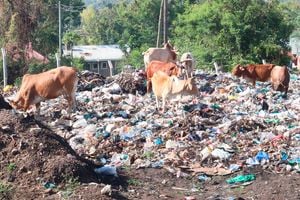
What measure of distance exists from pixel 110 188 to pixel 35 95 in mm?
5993

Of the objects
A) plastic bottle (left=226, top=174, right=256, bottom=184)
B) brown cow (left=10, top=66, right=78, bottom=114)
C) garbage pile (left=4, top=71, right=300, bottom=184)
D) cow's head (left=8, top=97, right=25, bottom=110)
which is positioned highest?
brown cow (left=10, top=66, right=78, bottom=114)

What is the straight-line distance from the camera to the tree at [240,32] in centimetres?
2912

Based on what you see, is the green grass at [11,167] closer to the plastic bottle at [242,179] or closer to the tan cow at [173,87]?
the plastic bottle at [242,179]

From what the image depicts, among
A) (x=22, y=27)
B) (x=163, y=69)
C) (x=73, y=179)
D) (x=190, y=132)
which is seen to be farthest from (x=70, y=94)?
(x=22, y=27)

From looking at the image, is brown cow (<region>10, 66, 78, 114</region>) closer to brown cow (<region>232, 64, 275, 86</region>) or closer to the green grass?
the green grass

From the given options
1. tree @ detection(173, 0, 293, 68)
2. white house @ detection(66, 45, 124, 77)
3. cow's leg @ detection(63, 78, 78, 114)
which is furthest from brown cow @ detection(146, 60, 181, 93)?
white house @ detection(66, 45, 124, 77)

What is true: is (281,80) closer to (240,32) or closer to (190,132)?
(190,132)

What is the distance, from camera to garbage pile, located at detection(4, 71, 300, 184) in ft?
31.7

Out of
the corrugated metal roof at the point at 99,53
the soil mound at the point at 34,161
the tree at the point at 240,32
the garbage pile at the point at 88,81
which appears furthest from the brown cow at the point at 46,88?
the corrugated metal roof at the point at 99,53

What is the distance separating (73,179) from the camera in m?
7.54

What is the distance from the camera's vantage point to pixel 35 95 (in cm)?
1301

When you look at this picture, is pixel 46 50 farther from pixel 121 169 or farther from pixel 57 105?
pixel 121 169

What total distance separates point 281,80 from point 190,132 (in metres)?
6.82

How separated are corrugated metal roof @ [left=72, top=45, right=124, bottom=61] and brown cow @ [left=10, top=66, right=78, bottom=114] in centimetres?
3549
